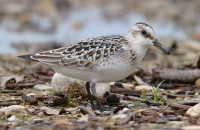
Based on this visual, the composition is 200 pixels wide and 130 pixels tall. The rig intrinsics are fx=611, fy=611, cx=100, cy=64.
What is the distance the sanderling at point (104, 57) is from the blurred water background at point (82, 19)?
5768mm

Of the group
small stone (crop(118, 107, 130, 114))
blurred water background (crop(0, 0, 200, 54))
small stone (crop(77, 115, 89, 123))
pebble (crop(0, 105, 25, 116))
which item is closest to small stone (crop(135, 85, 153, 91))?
small stone (crop(118, 107, 130, 114))

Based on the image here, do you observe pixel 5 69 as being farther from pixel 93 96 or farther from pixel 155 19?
pixel 155 19

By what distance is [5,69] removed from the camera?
10227mm

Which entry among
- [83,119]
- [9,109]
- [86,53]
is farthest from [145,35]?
[9,109]

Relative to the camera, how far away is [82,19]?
52.5ft

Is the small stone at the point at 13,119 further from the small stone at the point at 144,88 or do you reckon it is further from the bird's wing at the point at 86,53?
the small stone at the point at 144,88

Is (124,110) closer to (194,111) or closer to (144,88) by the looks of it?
(194,111)

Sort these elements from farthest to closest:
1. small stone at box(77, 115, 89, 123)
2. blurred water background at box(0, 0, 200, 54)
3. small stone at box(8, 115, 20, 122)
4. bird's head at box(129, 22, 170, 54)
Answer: blurred water background at box(0, 0, 200, 54) → bird's head at box(129, 22, 170, 54) → small stone at box(8, 115, 20, 122) → small stone at box(77, 115, 89, 123)

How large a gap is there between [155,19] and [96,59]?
30.3 ft

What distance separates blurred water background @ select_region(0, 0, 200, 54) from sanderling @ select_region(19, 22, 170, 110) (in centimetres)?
577

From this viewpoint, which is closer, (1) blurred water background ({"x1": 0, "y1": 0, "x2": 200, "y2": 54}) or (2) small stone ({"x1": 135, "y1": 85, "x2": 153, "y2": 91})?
(2) small stone ({"x1": 135, "y1": 85, "x2": 153, "y2": 91})

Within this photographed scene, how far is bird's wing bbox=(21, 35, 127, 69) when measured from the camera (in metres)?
7.12

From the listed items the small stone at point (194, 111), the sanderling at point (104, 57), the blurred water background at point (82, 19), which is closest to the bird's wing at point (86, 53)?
the sanderling at point (104, 57)

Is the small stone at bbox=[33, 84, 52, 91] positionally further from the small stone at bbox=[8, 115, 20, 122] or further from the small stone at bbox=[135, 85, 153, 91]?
the small stone at bbox=[8, 115, 20, 122]
